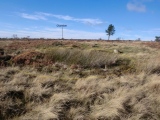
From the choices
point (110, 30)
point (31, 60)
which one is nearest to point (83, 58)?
point (31, 60)

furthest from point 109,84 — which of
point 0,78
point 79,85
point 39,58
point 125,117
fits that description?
point 39,58

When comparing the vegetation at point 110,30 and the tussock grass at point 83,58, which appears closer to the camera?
the tussock grass at point 83,58

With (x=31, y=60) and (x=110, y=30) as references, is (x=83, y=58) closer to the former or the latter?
(x=31, y=60)

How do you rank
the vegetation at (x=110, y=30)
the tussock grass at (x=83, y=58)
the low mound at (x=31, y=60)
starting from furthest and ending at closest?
the vegetation at (x=110, y=30) → the tussock grass at (x=83, y=58) → the low mound at (x=31, y=60)

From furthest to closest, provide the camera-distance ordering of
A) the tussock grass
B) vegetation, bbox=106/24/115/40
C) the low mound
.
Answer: vegetation, bbox=106/24/115/40
the tussock grass
the low mound

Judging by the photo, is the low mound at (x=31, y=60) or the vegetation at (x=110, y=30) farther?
the vegetation at (x=110, y=30)

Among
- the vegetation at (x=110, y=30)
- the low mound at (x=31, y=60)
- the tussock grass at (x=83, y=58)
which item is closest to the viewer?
the low mound at (x=31, y=60)

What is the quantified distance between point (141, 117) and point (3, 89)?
12.8 ft

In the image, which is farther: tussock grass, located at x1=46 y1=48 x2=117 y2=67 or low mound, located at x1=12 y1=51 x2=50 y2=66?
tussock grass, located at x1=46 y1=48 x2=117 y2=67

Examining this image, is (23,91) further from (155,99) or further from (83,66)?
(83,66)

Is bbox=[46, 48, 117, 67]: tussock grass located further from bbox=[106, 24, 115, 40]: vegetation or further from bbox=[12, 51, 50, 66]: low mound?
bbox=[106, 24, 115, 40]: vegetation

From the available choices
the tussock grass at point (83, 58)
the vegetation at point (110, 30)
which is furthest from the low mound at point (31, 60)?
the vegetation at point (110, 30)

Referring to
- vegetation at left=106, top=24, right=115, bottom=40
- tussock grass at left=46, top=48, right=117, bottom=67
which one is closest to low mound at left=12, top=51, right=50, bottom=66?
tussock grass at left=46, top=48, right=117, bottom=67

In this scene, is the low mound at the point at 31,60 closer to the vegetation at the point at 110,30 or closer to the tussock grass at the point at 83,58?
the tussock grass at the point at 83,58
